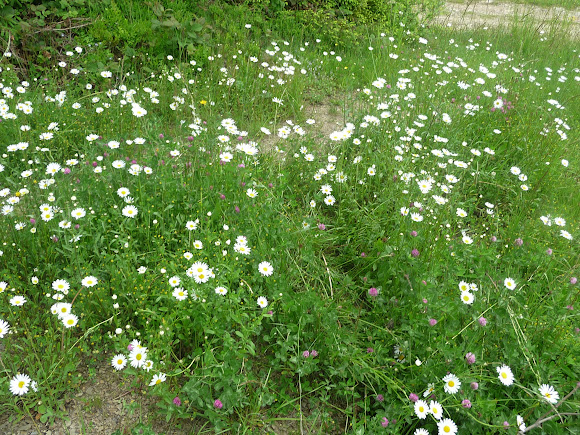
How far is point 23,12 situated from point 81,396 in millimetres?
4009

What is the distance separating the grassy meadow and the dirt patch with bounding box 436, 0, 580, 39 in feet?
16.0

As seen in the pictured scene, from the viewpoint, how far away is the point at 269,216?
285cm

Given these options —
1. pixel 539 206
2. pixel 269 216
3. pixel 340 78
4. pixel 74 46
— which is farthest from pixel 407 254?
pixel 74 46

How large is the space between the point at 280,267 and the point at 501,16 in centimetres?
966

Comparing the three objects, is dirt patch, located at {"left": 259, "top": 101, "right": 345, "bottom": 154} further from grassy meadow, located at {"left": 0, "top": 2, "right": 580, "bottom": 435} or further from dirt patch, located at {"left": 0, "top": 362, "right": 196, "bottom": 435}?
dirt patch, located at {"left": 0, "top": 362, "right": 196, "bottom": 435}

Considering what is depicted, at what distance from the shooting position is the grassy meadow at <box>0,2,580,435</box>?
2.07m

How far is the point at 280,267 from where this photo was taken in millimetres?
2631

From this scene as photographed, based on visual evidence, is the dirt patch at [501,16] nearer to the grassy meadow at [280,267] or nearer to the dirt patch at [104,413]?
the grassy meadow at [280,267]

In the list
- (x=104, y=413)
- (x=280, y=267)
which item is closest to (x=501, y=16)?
(x=280, y=267)

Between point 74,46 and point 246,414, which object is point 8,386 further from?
point 74,46

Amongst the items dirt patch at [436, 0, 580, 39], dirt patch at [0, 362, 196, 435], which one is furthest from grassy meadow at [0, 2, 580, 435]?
dirt patch at [436, 0, 580, 39]

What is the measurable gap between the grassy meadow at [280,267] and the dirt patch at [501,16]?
4866 mm

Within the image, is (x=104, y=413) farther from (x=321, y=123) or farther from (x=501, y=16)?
(x=501, y=16)

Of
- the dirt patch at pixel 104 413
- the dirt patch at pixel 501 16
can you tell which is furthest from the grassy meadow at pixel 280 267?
the dirt patch at pixel 501 16
